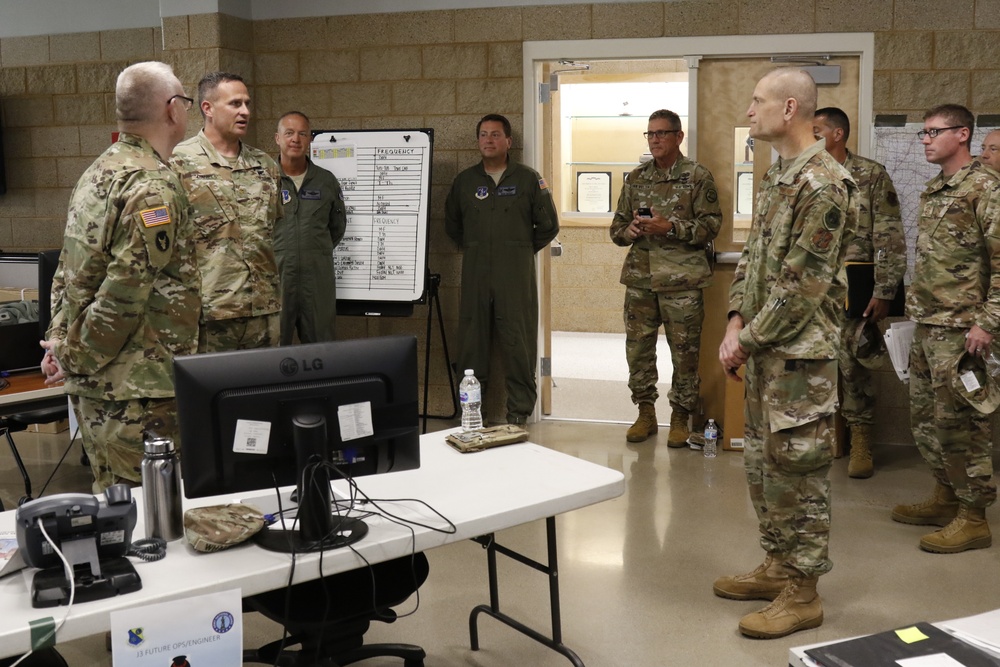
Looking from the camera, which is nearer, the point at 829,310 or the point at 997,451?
the point at 829,310

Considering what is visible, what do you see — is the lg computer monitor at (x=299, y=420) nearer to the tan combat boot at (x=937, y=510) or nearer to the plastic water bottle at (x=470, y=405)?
the plastic water bottle at (x=470, y=405)

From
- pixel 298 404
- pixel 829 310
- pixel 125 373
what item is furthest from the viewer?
pixel 829 310

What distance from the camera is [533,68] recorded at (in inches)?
225

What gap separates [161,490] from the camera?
2.13 m

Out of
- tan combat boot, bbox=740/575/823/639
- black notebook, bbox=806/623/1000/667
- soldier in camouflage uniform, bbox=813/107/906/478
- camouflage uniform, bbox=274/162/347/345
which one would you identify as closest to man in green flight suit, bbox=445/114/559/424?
camouflage uniform, bbox=274/162/347/345

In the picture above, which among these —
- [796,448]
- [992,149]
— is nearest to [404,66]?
[992,149]

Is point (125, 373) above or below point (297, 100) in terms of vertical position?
below

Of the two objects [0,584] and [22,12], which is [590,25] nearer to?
[22,12]

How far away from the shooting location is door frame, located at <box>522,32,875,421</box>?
17.2 feet

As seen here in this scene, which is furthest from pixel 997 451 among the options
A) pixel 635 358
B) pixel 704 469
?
pixel 635 358

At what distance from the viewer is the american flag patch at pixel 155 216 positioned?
2.76 m

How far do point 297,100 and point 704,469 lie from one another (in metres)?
3.31

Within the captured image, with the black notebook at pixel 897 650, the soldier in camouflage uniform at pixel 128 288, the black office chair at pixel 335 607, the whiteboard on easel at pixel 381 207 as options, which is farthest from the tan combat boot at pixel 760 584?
the whiteboard on easel at pixel 381 207

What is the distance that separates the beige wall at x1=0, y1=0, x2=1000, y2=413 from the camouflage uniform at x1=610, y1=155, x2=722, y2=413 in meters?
0.82
